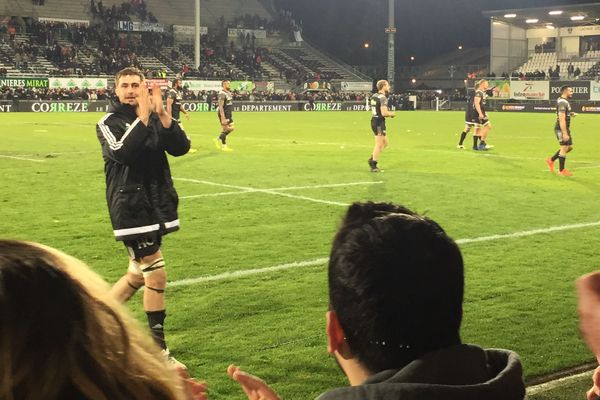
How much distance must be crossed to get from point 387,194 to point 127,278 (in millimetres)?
8643

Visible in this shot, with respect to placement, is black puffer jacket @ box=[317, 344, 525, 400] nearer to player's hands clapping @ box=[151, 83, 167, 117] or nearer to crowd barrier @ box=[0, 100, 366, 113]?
player's hands clapping @ box=[151, 83, 167, 117]

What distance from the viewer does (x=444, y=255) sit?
7.55 ft

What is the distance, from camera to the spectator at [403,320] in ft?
7.20

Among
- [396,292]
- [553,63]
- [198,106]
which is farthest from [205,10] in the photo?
[396,292]

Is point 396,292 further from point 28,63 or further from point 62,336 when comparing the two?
point 28,63

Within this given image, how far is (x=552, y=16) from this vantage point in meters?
65.2

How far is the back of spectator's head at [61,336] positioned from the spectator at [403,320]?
68 cm

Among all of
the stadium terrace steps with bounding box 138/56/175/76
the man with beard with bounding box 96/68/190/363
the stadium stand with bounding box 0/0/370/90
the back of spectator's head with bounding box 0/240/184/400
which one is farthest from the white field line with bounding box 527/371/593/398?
the stadium terrace steps with bounding box 138/56/175/76

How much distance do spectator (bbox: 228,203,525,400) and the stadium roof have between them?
209 feet

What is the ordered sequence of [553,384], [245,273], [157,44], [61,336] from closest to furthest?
1. [61,336]
2. [553,384]
3. [245,273]
4. [157,44]

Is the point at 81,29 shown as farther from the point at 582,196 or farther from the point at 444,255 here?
the point at 444,255

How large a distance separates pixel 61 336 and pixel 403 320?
954 millimetres

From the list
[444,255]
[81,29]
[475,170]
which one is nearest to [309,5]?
[81,29]

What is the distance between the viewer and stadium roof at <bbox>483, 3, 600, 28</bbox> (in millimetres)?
62844
